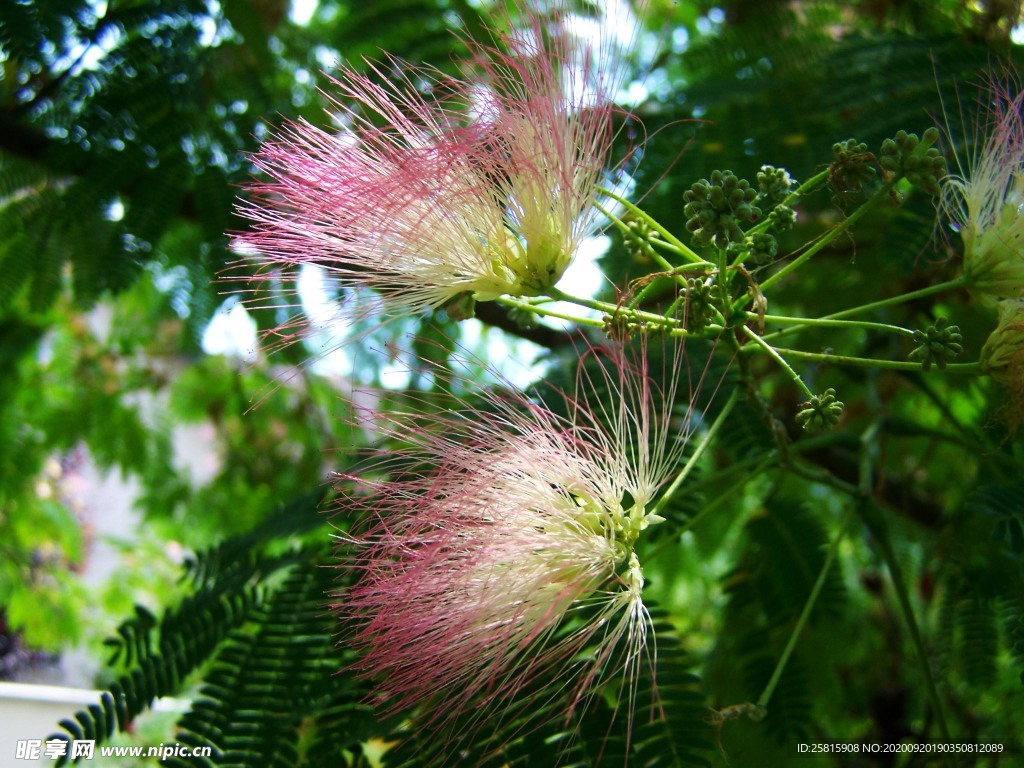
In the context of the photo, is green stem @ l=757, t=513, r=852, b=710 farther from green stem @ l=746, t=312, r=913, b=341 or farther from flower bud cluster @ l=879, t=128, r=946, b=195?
flower bud cluster @ l=879, t=128, r=946, b=195

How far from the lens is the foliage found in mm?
1401

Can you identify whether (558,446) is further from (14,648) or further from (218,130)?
(14,648)

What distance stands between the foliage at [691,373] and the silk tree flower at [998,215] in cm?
11

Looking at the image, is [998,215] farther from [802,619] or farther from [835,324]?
[802,619]

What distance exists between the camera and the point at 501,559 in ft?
4.15

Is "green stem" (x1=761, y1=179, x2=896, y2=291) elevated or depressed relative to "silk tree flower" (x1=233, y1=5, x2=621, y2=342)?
depressed

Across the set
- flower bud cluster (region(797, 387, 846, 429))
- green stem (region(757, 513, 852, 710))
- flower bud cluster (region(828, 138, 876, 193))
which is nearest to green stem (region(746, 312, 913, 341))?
flower bud cluster (region(797, 387, 846, 429))

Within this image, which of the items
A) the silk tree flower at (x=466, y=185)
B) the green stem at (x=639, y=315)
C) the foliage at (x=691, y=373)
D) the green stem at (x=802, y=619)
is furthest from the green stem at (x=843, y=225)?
the green stem at (x=802, y=619)

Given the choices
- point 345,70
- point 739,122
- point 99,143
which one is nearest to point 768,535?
point 739,122

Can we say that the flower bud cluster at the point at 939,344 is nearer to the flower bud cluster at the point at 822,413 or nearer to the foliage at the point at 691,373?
the foliage at the point at 691,373

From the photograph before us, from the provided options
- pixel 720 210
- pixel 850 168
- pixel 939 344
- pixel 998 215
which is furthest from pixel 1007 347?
pixel 720 210

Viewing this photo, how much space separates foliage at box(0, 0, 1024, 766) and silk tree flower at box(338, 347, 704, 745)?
0.10 meters

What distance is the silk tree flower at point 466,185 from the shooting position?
1317 millimetres

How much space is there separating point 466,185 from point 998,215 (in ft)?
2.91
